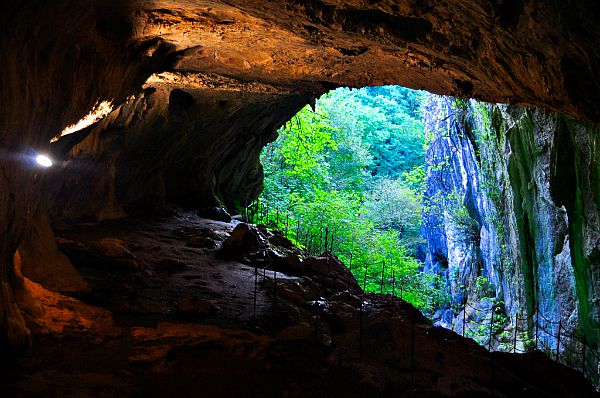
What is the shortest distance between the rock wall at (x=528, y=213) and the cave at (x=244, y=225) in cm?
7

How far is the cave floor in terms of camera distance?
5.42 meters

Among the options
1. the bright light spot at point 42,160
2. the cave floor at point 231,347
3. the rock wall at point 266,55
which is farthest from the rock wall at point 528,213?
the bright light spot at point 42,160

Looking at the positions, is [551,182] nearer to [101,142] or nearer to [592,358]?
[592,358]

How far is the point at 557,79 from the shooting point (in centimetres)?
531

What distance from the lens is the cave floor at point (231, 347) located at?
5418 mm

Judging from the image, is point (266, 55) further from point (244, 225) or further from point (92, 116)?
point (244, 225)

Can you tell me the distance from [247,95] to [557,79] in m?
9.46

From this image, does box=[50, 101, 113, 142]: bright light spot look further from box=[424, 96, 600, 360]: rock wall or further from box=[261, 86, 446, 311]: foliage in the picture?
box=[424, 96, 600, 360]: rock wall

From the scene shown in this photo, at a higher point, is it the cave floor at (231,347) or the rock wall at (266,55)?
the rock wall at (266,55)

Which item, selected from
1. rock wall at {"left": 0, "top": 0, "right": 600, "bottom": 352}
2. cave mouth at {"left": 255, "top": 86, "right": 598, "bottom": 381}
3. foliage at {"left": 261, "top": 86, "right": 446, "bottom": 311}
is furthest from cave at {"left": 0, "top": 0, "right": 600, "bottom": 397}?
foliage at {"left": 261, "top": 86, "right": 446, "bottom": 311}

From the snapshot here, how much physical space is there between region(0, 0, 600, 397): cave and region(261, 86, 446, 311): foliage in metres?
3.95

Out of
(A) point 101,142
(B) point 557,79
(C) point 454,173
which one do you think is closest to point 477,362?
(B) point 557,79

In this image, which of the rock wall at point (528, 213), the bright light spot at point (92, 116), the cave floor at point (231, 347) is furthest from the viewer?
the rock wall at point (528, 213)

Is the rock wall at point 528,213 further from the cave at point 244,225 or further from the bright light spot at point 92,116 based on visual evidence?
the bright light spot at point 92,116
